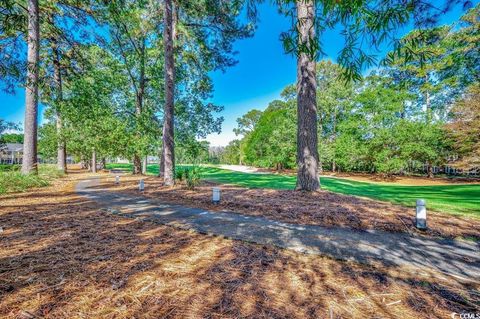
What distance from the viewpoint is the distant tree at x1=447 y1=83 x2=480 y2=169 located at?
14914 mm

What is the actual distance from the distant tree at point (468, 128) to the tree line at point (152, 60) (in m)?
7.24

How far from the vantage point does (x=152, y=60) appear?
1516 centimetres

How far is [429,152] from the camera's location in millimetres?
A: 17656

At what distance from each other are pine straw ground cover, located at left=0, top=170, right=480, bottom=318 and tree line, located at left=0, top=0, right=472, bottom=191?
2.23 meters

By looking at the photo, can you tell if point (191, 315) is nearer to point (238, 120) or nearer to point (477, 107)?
point (477, 107)

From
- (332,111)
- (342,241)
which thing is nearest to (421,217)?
(342,241)

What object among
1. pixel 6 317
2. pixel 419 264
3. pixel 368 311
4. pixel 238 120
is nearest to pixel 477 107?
pixel 419 264

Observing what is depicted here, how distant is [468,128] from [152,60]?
74.9 feet

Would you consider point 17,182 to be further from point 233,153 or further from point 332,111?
point 233,153

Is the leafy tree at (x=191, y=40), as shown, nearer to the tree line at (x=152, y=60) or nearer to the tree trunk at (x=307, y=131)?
the tree line at (x=152, y=60)

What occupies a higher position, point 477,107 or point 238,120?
point 238,120

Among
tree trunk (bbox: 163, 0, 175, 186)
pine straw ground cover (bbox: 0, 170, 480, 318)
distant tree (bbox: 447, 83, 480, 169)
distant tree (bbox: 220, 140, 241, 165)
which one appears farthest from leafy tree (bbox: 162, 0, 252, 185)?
distant tree (bbox: 220, 140, 241, 165)

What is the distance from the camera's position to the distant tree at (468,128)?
1491cm

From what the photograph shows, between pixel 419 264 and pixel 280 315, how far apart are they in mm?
2136
